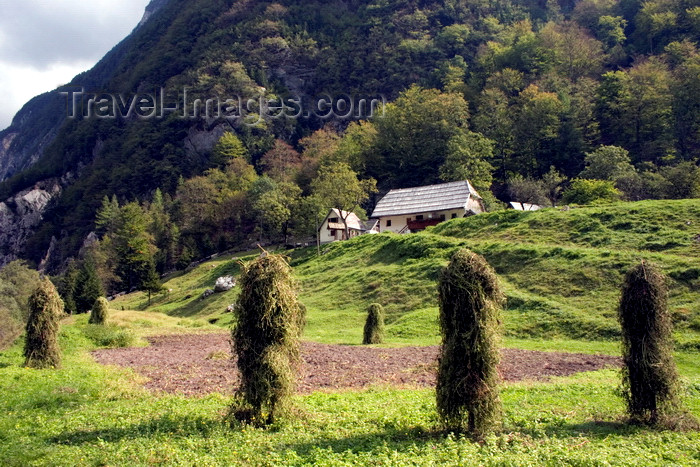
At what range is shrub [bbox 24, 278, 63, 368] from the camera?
21.0 meters

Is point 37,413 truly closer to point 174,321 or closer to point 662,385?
point 662,385

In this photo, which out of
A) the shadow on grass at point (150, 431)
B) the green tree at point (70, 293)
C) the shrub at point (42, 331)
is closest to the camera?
the shadow on grass at point (150, 431)

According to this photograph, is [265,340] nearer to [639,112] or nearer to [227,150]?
[639,112]

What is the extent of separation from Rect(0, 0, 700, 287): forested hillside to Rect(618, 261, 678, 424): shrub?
5238 centimetres

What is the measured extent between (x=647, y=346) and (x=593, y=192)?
181 feet

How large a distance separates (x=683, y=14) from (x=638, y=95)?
174ft

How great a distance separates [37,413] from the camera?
13.9 metres

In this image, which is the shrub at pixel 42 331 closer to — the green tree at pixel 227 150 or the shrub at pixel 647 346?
the shrub at pixel 647 346

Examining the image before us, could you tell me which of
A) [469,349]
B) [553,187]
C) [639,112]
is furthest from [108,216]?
[469,349]

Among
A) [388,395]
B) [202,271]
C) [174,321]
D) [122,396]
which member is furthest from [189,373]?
[202,271]

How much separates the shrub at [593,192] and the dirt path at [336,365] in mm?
44649

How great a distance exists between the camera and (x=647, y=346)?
42.8 feet

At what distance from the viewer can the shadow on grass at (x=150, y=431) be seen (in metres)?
11.6

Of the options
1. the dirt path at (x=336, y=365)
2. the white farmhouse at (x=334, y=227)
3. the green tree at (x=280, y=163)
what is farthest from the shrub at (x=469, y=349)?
the green tree at (x=280, y=163)
